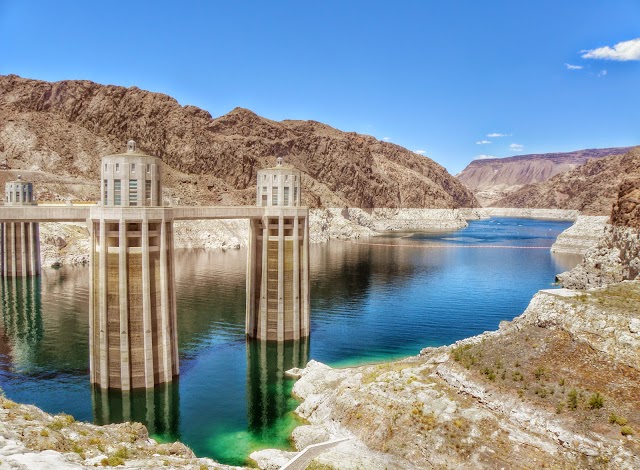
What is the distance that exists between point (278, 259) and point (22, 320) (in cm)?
3345

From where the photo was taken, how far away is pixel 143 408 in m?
35.7

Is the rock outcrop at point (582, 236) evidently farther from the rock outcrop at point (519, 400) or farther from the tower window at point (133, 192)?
the tower window at point (133, 192)

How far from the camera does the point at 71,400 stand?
3691 cm

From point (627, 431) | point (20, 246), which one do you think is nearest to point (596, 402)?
point (627, 431)

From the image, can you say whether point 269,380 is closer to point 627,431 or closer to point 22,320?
point 627,431

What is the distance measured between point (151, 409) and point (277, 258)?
19.1 meters

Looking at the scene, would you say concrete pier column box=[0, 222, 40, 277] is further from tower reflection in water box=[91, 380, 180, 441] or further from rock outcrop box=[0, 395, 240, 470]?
rock outcrop box=[0, 395, 240, 470]

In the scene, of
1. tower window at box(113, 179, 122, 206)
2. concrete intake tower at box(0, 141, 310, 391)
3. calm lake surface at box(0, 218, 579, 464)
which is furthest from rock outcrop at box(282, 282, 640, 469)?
tower window at box(113, 179, 122, 206)

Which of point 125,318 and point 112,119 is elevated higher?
point 112,119

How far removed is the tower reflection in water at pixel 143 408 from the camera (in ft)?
112

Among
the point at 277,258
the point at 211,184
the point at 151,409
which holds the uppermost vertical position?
the point at 211,184

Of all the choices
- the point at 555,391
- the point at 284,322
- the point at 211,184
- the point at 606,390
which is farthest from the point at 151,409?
the point at 211,184

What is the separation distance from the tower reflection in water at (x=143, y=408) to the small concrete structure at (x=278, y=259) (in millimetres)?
14671

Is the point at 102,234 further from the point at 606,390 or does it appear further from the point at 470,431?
the point at 606,390
